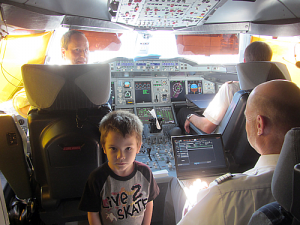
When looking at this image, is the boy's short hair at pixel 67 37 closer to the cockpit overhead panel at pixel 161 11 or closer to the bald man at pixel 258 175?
the cockpit overhead panel at pixel 161 11

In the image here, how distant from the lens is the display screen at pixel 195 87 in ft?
11.5

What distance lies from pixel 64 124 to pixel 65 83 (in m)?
0.24

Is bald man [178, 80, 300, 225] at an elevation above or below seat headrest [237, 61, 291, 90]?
below

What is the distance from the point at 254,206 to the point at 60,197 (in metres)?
1.09

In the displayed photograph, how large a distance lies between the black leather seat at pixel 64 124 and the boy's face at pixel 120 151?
18 centimetres

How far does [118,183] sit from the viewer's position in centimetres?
107

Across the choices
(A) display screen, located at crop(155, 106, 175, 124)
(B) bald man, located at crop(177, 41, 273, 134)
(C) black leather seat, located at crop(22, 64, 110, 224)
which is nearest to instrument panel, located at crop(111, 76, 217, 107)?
(A) display screen, located at crop(155, 106, 175, 124)

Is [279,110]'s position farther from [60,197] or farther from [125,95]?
[125,95]

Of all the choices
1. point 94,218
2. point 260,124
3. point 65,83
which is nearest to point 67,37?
point 65,83

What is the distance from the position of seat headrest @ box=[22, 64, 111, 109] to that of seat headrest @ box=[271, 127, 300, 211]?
939 mm

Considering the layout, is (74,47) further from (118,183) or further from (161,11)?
(161,11)

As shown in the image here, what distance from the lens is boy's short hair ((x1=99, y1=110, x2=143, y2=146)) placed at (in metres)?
1.07

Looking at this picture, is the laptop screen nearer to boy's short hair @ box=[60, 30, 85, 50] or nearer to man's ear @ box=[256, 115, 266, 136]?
man's ear @ box=[256, 115, 266, 136]

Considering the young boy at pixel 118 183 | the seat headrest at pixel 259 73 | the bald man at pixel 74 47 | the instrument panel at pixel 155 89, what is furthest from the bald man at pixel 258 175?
the instrument panel at pixel 155 89
